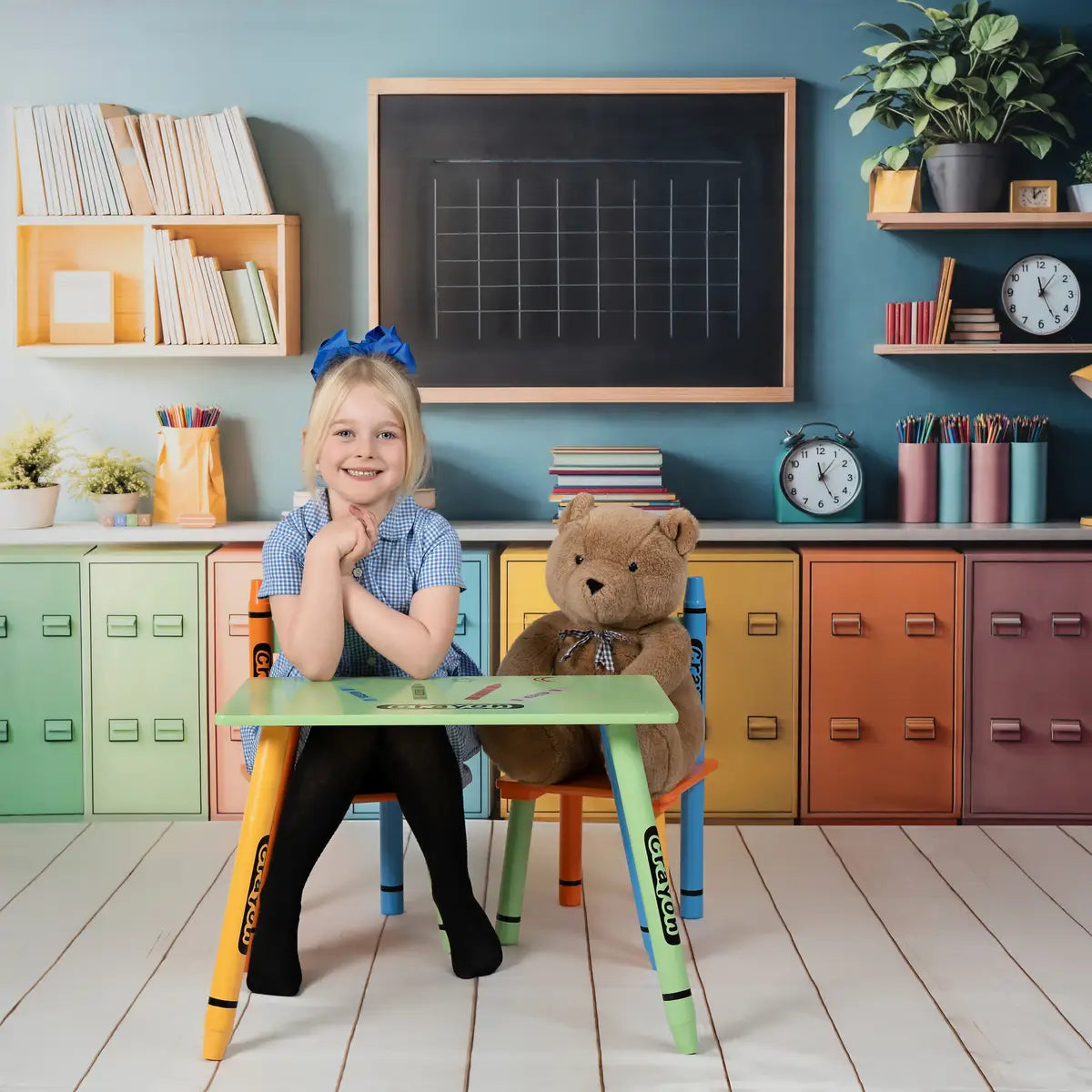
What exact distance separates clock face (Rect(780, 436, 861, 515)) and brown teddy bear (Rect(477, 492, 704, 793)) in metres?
0.90

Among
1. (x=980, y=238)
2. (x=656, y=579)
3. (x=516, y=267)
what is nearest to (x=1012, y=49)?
(x=980, y=238)

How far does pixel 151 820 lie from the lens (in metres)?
2.94

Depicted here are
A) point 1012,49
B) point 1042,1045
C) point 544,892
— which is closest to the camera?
point 1042,1045

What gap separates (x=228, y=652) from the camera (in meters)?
2.91

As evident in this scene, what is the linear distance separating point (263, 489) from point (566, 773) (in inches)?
56.9

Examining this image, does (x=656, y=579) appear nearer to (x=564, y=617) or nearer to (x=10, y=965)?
(x=564, y=617)

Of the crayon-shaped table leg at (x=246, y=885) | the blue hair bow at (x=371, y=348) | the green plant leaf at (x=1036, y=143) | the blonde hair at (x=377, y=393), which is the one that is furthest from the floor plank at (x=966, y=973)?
the green plant leaf at (x=1036, y=143)

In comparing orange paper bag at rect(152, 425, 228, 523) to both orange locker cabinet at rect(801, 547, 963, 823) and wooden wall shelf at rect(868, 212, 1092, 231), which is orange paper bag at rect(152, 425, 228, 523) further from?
wooden wall shelf at rect(868, 212, 1092, 231)

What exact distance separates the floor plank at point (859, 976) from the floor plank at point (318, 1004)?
76 cm

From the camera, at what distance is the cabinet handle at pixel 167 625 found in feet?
9.50

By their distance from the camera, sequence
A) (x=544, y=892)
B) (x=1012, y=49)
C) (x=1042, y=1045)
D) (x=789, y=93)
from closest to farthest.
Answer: (x=1042, y=1045) < (x=544, y=892) < (x=1012, y=49) < (x=789, y=93)

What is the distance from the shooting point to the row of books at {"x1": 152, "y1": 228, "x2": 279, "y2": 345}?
3.04 meters

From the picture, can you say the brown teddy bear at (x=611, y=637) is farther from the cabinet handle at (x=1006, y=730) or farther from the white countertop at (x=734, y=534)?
the cabinet handle at (x=1006, y=730)

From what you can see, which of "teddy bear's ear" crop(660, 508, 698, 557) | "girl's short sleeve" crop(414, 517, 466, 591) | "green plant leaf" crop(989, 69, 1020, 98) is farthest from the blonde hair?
"green plant leaf" crop(989, 69, 1020, 98)
